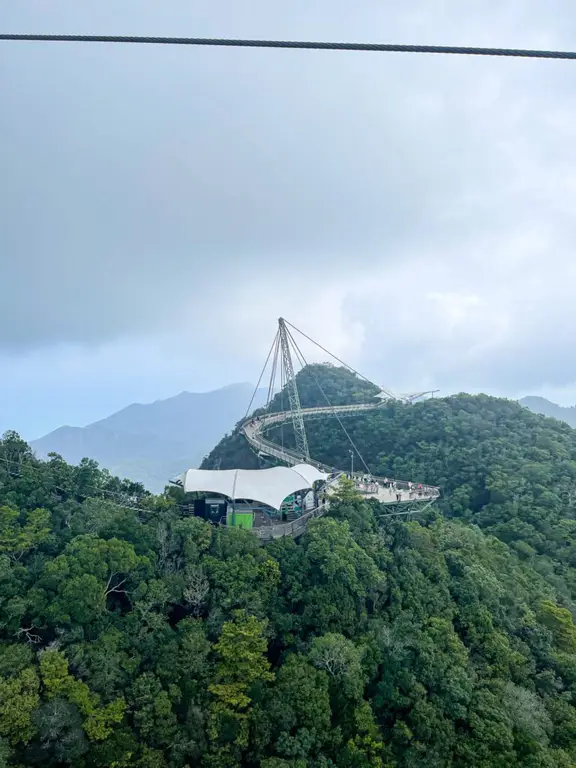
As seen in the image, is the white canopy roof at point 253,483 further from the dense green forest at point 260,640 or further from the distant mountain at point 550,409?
the distant mountain at point 550,409

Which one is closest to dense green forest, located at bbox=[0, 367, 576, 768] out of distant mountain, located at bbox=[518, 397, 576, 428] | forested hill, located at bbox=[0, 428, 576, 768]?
forested hill, located at bbox=[0, 428, 576, 768]

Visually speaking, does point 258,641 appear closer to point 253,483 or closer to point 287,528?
point 287,528

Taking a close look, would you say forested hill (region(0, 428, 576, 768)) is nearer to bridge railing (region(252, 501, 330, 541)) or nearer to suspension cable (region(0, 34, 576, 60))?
bridge railing (region(252, 501, 330, 541))

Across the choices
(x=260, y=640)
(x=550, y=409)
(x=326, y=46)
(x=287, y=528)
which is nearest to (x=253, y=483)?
(x=287, y=528)

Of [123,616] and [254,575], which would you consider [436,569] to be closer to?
[254,575]

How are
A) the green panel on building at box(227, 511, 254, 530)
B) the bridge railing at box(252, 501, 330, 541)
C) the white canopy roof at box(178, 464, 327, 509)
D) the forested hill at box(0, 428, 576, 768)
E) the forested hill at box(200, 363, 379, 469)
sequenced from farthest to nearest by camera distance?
the forested hill at box(200, 363, 379, 469) < the white canopy roof at box(178, 464, 327, 509) < the green panel on building at box(227, 511, 254, 530) < the bridge railing at box(252, 501, 330, 541) < the forested hill at box(0, 428, 576, 768)

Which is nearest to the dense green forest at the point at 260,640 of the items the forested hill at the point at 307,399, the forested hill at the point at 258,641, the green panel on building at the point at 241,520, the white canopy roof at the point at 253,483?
the forested hill at the point at 258,641

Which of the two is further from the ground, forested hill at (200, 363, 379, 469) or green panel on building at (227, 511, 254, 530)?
forested hill at (200, 363, 379, 469)
